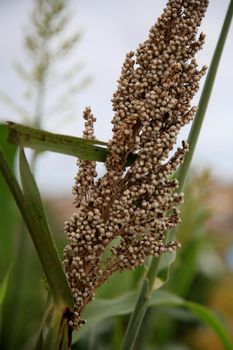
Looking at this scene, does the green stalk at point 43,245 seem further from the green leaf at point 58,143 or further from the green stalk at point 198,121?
the green stalk at point 198,121

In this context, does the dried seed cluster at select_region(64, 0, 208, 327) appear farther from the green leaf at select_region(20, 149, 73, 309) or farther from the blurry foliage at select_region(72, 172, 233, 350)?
the blurry foliage at select_region(72, 172, 233, 350)

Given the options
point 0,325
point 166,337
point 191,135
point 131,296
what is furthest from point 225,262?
point 191,135

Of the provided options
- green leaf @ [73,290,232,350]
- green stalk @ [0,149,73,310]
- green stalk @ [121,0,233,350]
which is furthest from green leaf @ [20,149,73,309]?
green leaf @ [73,290,232,350]

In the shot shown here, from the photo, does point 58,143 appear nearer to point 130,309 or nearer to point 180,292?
point 130,309

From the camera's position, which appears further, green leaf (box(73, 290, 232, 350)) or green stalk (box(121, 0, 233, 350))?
green leaf (box(73, 290, 232, 350))

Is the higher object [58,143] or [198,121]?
[198,121]

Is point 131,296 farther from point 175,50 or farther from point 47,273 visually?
point 175,50

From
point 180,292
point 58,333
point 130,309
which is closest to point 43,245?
point 58,333
